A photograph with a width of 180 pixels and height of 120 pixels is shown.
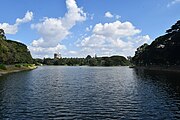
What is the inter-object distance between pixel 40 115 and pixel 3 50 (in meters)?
118

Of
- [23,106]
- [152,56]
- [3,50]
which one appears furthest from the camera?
[152,56]

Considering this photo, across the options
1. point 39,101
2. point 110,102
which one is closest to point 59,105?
point 39,101

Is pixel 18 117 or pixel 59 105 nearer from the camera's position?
pixel 18 117

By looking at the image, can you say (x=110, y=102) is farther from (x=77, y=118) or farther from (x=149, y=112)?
(x=77, y=118)

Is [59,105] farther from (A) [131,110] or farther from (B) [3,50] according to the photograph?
(B) [3,50]

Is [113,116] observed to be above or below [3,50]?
below

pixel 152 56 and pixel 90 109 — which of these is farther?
pixel 152 56

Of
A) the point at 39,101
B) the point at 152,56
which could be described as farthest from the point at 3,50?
the point at 39,101

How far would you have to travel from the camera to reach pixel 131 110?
33.5m

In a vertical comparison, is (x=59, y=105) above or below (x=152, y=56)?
below

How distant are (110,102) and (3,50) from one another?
373 ft

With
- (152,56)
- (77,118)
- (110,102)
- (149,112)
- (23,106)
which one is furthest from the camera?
(152,56)

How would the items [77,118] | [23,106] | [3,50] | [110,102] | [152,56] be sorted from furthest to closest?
[152,56] < [3,50] < [110,102] < [23,106] < [77,118]

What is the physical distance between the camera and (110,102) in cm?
3916
